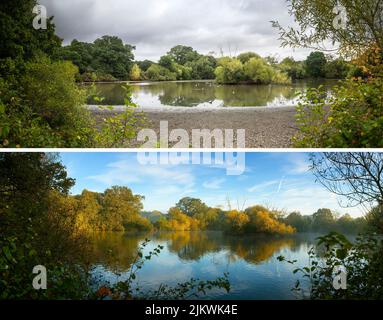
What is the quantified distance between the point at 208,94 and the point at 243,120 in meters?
0.47

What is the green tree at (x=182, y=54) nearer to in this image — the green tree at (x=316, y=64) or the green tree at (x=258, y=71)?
the green tree at (x=258, y=71)

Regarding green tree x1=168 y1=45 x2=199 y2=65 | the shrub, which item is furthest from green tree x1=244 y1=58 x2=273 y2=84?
green tree x1=168 y1=45 x2=199 y2=65

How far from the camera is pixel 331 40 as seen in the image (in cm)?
498

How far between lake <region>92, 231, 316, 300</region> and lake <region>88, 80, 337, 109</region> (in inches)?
79.8

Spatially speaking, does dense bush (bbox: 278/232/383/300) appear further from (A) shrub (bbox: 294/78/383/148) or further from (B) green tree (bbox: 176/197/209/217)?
(A) shrub (bbox: 294/78/383/148)

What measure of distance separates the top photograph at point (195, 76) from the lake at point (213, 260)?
1308mm

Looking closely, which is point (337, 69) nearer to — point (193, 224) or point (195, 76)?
point (195, 76)

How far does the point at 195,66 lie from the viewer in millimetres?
4992

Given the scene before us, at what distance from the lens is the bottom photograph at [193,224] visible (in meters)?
3.30
